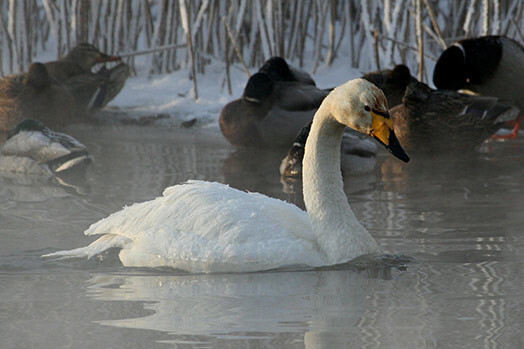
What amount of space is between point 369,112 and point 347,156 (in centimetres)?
344

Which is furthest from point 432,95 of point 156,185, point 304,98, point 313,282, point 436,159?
point 313,282

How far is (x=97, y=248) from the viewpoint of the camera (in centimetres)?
470

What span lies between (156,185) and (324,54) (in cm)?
588

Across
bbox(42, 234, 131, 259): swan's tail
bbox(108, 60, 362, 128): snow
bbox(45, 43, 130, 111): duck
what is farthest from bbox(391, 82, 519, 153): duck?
bbox(42, 234, 131, 259): swan's tail

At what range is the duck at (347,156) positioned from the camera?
7.62 m

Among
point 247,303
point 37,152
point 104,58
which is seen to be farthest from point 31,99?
point 247,303

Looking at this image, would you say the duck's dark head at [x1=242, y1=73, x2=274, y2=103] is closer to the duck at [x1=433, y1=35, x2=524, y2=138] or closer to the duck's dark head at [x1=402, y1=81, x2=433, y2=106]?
the duck's dark head at [x1=402, y1=81, x2=433, y2=106]

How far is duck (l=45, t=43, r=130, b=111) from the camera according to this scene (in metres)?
10.8

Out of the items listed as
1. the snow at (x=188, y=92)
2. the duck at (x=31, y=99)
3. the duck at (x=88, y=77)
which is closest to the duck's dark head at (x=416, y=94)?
the snow at (x=188, y=92)

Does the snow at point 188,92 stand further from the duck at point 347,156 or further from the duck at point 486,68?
the duck at point 347,156

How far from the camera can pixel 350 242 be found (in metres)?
4.44

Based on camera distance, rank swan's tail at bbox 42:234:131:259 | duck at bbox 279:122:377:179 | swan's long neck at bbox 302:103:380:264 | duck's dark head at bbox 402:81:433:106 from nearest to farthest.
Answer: swan's long neck at bbox 302:103:380:264
swan's tail at bbox 42:234:131:259
duck at bbox 279:122:377:179
duck's dark head at bbox 402:81:433:106

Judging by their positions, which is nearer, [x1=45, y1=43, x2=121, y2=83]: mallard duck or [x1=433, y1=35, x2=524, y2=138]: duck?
[x1=433, y1=35, x2=524, y2=138]: duck

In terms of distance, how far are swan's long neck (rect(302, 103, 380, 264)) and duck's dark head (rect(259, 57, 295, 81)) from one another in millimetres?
4708
